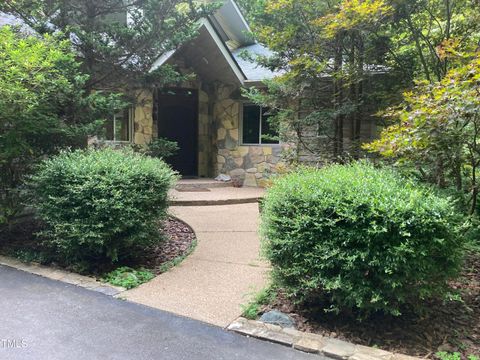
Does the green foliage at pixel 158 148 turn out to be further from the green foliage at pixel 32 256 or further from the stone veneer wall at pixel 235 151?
the stone veneer wall at pixel 235 151

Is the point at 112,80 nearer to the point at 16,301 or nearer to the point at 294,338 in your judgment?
the point at 16,301

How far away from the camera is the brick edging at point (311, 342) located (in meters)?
2.78

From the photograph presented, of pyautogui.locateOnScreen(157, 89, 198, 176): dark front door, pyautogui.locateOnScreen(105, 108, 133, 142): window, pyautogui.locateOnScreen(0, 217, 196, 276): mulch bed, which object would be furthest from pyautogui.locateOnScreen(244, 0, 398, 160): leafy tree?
pyautogui.locateOnScreen(157, 89, 198, 176): dark front door

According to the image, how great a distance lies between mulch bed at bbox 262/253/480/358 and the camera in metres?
2.95

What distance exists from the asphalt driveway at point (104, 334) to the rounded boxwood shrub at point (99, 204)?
76cm

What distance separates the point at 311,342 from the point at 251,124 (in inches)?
349

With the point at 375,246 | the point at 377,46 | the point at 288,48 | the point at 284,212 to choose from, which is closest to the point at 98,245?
the point at 284,212

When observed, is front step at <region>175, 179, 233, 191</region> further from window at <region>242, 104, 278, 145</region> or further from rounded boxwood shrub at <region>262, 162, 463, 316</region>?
rounded boxwood shrub at <region>262, 162, 463, 316</region>

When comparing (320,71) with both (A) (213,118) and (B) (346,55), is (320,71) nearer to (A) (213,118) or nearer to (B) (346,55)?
(B) (346,55)

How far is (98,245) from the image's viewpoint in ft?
14.4

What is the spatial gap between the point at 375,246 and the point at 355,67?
4.64 meters

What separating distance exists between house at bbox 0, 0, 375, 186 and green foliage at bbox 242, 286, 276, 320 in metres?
6.50

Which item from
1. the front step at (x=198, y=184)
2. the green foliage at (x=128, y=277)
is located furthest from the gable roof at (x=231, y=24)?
the green foliage at (x=128, y=277)

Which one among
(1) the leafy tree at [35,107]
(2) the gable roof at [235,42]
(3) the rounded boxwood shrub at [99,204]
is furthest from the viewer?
(2) the gable roof at [235,42]
